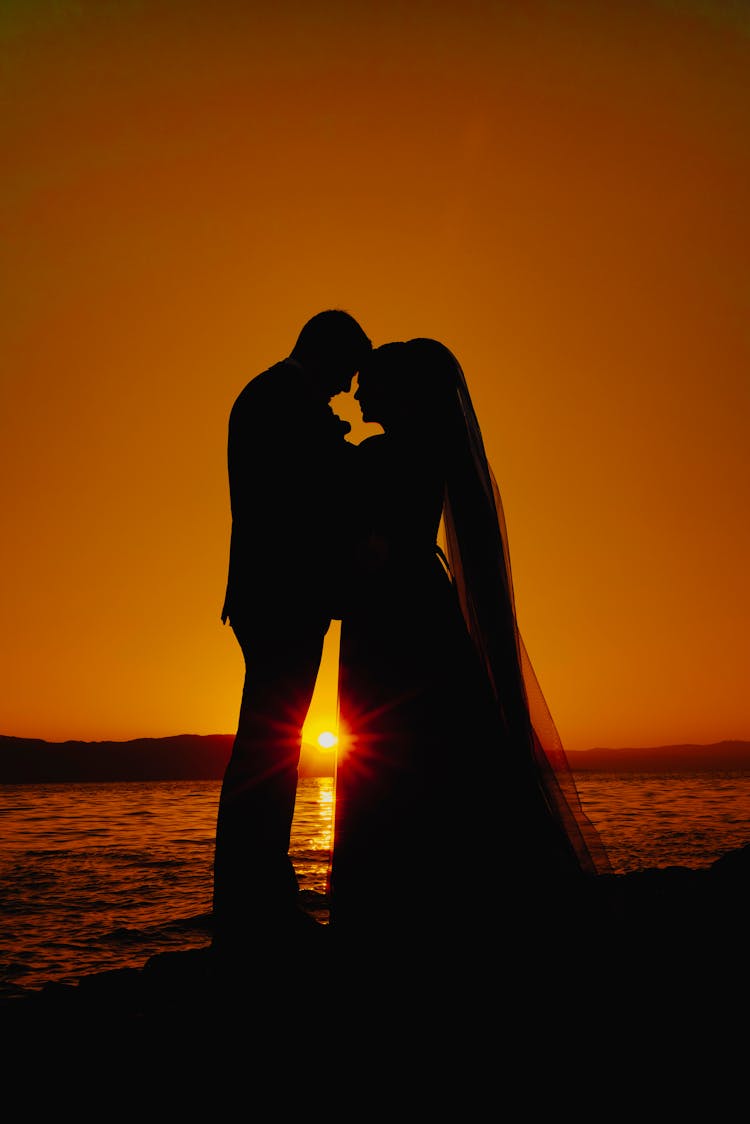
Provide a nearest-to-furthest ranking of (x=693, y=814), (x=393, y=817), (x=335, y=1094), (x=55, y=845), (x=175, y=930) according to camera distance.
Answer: (x=335, y=1094) → (x=393, y=817) → (x=175, y=930) → (x=55, y=845) → (x=693, y=814)

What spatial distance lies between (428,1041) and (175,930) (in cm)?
726

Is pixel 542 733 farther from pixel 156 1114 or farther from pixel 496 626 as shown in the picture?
pixel 156 1114

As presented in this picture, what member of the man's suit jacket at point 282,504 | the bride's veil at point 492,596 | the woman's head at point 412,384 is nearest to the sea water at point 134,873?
the bride's veil at point 492,596

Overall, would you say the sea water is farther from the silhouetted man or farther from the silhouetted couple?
the silhouetted man

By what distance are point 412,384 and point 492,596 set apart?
3.04ft

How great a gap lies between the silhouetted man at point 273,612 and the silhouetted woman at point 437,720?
171 millimetres

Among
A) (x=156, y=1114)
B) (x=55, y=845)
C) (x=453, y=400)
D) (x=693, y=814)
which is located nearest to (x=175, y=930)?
(x=156, y=1114)

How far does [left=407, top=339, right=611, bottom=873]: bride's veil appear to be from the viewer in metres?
2.54

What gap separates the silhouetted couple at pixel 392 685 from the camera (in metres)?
2.32

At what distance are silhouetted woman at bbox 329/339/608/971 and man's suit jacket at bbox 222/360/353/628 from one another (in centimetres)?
14

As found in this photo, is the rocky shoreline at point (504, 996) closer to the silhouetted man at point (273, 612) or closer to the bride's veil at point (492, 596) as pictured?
the silhouetted man at point (273, 612)

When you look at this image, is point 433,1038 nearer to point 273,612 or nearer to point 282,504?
point 273,612

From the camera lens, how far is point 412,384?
2.87 metres

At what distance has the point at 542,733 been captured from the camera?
271cm
